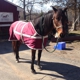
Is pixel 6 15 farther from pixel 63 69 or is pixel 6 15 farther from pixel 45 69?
pixel 63 69

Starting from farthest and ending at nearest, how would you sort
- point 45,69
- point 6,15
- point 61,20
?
point 6,15 < point 45,69 < point 61,20

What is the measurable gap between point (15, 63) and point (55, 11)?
2.53 m

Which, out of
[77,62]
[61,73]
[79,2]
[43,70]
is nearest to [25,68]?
[43,70]

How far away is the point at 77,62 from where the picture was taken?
18.0 feet

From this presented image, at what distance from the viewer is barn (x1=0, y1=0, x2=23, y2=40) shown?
11703 mm

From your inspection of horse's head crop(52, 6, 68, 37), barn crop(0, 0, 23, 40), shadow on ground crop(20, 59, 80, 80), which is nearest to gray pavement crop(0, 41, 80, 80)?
shadow on ground crop(20, 59, 80, 80)

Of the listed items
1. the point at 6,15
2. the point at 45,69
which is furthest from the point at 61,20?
the point at 6,15

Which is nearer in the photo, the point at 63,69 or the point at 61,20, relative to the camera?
the point at 61,20

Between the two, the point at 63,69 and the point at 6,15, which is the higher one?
the point at 6,15

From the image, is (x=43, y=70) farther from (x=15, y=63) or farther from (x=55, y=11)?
(x=55, y=11)

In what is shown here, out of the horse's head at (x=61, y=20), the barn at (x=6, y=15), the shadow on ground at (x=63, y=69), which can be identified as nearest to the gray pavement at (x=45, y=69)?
the shadow on ground at (x=63, y=69)

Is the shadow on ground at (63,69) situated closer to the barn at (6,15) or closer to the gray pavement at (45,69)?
the gray pavement at (45,69)

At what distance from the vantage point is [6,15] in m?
12.0

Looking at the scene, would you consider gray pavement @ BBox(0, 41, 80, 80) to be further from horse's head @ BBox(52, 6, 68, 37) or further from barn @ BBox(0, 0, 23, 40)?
barn @ BBox(0, 0, 23, 40)
